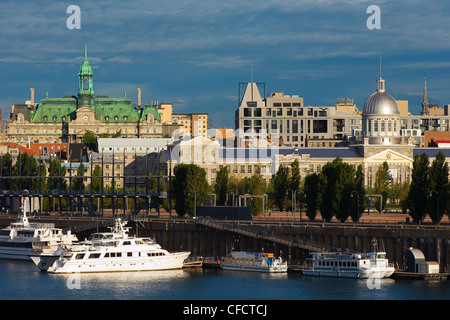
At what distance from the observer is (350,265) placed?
128 meters

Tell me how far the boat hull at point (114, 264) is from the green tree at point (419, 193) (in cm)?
2541

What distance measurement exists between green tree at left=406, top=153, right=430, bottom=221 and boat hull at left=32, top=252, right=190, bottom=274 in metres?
25.4

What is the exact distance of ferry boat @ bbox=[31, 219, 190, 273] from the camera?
135 meters

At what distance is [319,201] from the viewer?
493 ft

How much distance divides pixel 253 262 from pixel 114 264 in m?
14.3

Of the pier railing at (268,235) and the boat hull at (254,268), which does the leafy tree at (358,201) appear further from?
the boat hull at (254,268)

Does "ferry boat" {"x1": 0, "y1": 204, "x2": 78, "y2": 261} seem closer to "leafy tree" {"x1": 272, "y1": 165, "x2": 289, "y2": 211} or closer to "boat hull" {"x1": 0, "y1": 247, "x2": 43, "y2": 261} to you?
"boat hull" {"x1": 0, "y1": 247, "x2": 43, "y2": 261}

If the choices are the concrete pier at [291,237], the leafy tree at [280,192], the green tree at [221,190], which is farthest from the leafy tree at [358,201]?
the leafy tree at [280,192]

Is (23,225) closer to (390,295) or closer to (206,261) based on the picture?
(206,261)

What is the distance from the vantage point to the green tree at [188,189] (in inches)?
6383

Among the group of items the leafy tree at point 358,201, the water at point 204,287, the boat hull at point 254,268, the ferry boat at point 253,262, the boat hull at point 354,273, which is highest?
the leafy tree at point 358,201

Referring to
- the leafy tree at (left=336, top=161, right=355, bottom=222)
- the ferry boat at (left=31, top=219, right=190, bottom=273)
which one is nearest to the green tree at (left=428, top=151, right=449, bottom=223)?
the leafy tree at (left=336, top=161, right=355, bottom=222)

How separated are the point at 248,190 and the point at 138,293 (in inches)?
2764
